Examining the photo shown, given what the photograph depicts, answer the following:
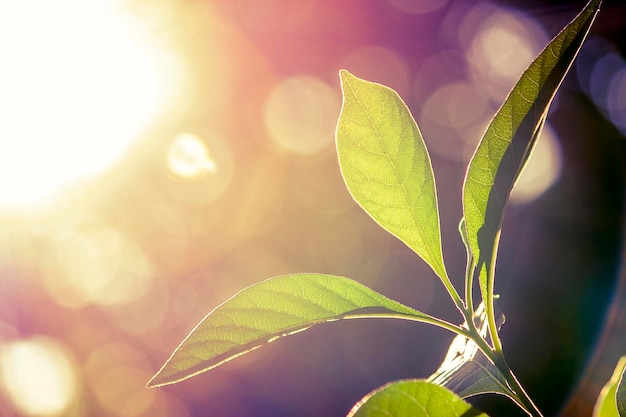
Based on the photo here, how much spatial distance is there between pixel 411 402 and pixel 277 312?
18 cm

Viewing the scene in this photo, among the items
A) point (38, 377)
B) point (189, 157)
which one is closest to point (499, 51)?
point (189, 157)

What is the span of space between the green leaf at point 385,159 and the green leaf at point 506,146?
42 millimetres

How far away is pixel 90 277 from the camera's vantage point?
19.7 ft

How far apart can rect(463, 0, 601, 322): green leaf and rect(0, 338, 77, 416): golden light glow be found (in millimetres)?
6064

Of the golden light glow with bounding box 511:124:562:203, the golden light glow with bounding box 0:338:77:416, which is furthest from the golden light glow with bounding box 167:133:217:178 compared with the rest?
the golden light glow with bounding box 511:124:562:203

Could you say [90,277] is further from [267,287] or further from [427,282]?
[267,287]

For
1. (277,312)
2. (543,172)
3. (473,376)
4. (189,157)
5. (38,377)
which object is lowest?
(543,172)

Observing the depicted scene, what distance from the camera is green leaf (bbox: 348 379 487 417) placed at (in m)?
0.32

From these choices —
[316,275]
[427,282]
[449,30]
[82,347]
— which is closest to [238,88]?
[449,30]

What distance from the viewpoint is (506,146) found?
0.42m

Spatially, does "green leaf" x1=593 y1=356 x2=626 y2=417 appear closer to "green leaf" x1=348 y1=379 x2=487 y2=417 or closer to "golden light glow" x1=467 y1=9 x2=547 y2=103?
"green leaf" x1=348 y1=379 x2=487 y2=417

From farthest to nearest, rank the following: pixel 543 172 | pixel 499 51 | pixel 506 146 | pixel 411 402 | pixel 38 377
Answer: pixel 38 377 < pixel 499 51 < pixel 543 172 < pixel 506 146 < pixel 411 402

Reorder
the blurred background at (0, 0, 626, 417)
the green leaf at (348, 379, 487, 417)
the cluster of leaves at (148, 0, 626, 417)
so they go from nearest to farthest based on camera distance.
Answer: the green leaf at (348, 379, 487, 417), the cluster of leaves at (148, 0, 626, 417), the blurred background at (0, 0, 626, 417)

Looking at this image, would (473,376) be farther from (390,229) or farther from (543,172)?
(543,172)
